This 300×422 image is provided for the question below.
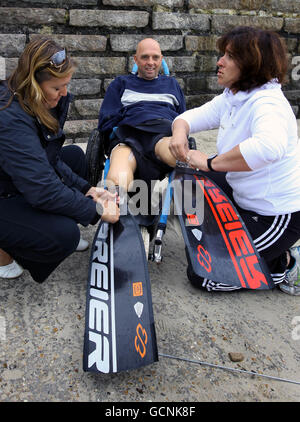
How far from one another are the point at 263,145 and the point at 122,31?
2952 millimetres

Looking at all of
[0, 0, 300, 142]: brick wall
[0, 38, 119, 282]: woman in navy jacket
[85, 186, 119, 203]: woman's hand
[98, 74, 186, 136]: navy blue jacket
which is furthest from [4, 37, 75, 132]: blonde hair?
[0, 0, 300, 142]: brick wall

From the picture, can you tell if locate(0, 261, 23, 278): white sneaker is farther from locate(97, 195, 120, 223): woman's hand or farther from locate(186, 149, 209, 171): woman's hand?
locate(186, 149, 209, 171): woman's hand

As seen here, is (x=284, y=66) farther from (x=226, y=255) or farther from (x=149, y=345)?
(x=149, y=345)

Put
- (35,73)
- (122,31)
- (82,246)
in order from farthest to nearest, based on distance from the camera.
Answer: (122,31) < (82,246) < (35,73)

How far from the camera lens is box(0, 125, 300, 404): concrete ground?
1.53 m

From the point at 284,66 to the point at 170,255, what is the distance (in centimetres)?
135

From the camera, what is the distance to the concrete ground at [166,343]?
1533mm

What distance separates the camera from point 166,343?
1784 mm

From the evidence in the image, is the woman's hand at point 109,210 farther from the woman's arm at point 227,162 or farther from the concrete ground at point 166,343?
the woman's arm at point 227,162

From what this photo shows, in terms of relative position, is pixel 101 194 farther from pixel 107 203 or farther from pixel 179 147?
pixel 179 147

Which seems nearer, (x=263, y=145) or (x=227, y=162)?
(x=263, y=145)

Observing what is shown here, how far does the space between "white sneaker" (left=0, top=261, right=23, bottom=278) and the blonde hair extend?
0.90m

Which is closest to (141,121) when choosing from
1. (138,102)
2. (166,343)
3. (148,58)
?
(138,102)
